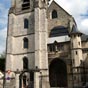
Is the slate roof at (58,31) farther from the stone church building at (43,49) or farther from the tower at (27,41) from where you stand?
the tower at (27,41)

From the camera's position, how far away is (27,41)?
→ 4109 cm

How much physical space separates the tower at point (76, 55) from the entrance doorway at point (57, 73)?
2.76 m

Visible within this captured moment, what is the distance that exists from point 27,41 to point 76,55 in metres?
9.70

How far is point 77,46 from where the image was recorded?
37.3 m

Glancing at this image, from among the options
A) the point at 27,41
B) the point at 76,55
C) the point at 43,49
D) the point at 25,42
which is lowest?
the point at 76,55

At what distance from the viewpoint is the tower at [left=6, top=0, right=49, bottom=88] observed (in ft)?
123

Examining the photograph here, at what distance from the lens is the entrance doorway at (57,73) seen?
128 feet

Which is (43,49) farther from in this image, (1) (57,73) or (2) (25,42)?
(1) (57,73)

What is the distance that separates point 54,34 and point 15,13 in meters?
8.72

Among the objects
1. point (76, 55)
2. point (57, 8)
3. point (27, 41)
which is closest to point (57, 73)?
point (76, 55)

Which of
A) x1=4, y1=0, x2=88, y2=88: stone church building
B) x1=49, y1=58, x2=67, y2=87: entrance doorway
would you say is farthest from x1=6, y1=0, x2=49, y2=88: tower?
x1=49, y1=58, x2=67, y2=87: entrance doorway

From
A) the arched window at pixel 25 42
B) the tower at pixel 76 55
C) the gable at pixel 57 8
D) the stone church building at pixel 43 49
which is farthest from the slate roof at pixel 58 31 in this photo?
the arched window at pixel 25 42

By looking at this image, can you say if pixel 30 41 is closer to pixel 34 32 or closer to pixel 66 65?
pixel 34 32

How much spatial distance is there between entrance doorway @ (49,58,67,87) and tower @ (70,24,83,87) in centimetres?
276
